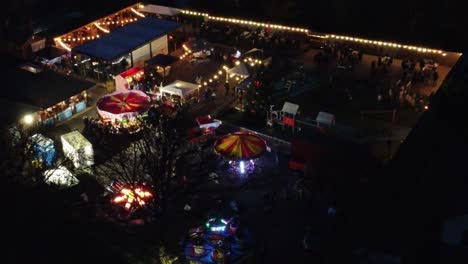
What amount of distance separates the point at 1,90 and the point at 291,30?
598 inches

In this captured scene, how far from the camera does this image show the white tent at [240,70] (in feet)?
85.1

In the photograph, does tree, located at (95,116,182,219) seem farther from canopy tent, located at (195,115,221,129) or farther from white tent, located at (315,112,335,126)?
white tent, located at (315,112,335,126)

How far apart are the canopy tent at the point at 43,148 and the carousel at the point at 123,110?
2914 mm

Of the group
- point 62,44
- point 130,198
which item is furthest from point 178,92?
point 62,44

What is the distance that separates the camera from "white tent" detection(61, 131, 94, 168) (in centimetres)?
2058

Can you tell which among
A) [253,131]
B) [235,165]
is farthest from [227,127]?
[235,165]

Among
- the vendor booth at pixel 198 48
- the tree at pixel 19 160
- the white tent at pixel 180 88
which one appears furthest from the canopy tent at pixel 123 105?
the vendor booth at pixel 198 48

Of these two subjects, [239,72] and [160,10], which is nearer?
[239,72]

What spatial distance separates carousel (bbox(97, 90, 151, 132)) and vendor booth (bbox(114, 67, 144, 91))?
2.37m

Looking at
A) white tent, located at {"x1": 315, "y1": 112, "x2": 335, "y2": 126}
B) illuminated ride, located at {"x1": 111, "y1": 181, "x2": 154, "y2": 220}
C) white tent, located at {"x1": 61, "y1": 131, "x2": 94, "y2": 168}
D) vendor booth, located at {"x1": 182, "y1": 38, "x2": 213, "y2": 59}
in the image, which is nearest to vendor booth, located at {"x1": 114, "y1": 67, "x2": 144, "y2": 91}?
vendor booth, located at {"x1": 182, "y1": 38, "x2": 213, "y2": 59}

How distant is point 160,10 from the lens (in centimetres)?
3372

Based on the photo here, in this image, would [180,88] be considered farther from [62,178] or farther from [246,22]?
[246,22]

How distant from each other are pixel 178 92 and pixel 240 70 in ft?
11.1

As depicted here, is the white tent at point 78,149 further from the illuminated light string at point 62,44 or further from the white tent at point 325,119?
the illuminated light string at point 62,44
